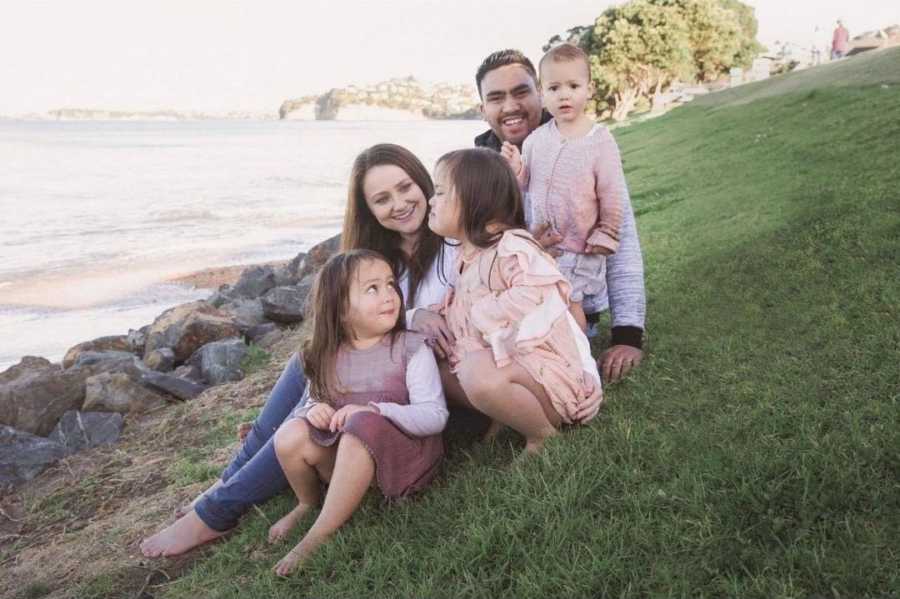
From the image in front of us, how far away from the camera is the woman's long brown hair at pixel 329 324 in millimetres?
3205

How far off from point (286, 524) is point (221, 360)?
13.7 feet

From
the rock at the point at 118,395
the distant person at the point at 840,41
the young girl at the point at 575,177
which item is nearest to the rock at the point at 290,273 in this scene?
the rock at the point at 118,395

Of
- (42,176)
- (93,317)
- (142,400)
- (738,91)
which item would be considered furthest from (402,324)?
(42,176)

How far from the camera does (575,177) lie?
12.0 ft

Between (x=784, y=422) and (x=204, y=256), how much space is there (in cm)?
1545

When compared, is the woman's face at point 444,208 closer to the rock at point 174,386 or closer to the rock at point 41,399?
the rock at point 174,386

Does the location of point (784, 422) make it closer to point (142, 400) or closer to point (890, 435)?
point (890, 435)

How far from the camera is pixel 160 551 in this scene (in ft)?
11.5

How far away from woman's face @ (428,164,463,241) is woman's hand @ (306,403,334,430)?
0.91 meters

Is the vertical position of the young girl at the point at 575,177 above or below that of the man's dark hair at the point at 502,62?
below

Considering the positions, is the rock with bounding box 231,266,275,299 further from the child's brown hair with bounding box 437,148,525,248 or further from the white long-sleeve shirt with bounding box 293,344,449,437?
the child's brown hair with bounding box 437,148,525,248

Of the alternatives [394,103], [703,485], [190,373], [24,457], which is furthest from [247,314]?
[394,103]

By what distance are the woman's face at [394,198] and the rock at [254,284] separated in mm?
7807

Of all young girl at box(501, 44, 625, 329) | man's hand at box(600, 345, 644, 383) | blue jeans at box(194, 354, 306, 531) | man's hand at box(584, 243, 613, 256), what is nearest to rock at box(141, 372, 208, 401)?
blue jeans at box(194, 354, 306, 531)
